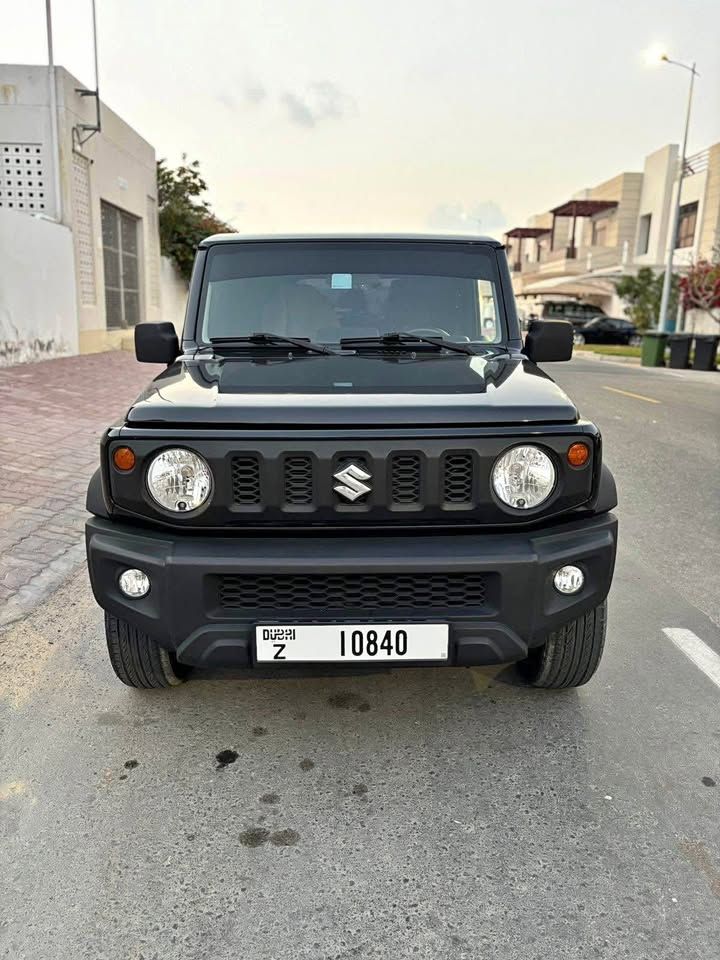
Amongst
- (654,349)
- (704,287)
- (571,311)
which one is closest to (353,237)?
(654,349)

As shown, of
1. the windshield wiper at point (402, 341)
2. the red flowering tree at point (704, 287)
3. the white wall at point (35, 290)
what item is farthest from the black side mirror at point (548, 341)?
the red flowering tree at point (704, 287)

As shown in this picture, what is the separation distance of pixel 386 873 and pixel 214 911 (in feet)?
1.57

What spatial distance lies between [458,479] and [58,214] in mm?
15670

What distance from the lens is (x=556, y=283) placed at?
47.3m

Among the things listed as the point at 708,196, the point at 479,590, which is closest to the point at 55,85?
the point at 479,590

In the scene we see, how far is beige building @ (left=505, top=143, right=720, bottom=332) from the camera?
126 feet

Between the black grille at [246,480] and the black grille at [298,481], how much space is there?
0.10 m

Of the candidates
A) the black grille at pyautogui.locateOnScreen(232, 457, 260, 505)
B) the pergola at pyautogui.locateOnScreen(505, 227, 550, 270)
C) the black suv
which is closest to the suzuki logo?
the black suv

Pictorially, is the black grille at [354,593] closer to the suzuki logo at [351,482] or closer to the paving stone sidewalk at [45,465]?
the suzuki logo at [351,482]

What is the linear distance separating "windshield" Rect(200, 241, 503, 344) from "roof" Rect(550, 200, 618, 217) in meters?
51.0

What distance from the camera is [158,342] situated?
3.71m

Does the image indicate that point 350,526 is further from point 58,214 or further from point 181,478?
point 58,214

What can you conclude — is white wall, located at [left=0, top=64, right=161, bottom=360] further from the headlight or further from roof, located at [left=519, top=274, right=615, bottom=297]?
roof, located at [left=519, top=274, right=615, bottom=297]

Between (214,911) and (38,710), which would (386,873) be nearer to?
(214,911)
